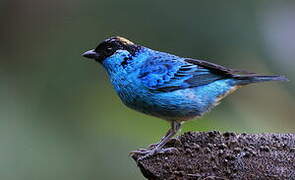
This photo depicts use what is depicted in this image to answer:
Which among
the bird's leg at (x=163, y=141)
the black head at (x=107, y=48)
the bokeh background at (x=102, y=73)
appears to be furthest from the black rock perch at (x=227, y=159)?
the bokeh background at (x=102, y=73)

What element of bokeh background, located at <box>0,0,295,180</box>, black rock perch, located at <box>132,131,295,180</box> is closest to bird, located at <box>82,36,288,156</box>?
black rock perch, located at <box>132,131,295,180</box>

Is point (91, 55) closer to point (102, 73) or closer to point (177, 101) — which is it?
point (177, 101)

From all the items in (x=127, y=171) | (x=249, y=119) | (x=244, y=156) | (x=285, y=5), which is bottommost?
(x=127, y=171)

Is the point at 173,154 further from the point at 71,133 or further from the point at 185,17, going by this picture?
the point at 185,17

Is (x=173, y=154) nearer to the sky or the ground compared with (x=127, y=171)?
nearer to the sky

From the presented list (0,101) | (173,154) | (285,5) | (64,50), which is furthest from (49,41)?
(173,154)

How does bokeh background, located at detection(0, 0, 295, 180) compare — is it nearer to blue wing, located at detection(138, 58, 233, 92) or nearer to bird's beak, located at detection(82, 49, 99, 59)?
blue wing, located at detection(138, 58, 233, 92)

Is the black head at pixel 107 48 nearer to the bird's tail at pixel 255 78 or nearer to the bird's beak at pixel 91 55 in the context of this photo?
the bird's beak at pixel 91 55
